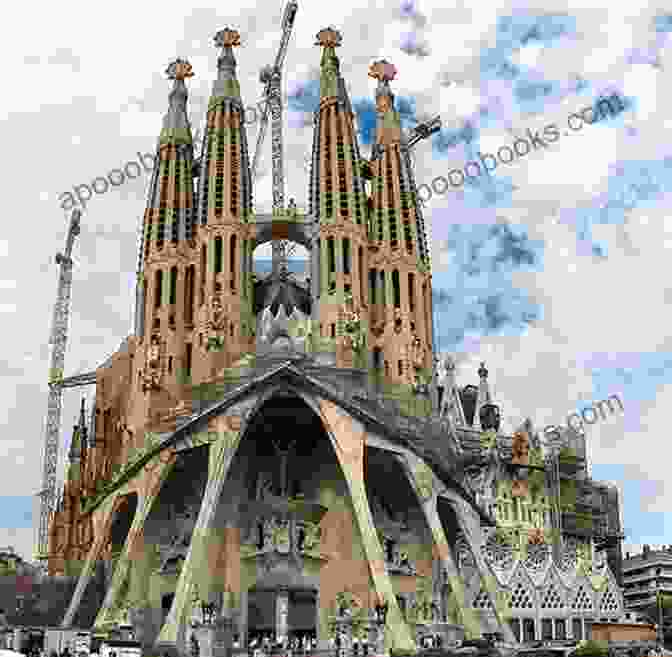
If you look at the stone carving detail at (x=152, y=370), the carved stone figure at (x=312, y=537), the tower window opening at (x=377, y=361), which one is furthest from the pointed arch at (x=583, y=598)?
the stone carving detail at (x=152, y=370)

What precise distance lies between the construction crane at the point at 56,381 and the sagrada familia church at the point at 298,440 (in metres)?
35.3

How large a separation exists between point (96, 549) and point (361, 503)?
1648 centimetres

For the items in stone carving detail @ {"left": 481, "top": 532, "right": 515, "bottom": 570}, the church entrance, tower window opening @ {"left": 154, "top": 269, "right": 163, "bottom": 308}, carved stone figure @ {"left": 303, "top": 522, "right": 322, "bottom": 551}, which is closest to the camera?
the church entrance

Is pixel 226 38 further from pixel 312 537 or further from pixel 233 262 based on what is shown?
pixel 312 537

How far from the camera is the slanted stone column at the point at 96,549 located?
58750mm

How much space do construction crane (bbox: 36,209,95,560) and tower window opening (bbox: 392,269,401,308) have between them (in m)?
50.3

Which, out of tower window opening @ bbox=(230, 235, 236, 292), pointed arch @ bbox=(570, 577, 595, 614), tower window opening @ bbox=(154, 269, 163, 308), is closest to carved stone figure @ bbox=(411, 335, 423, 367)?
tower window opening @ bbox=(230, 235, 236, 292)

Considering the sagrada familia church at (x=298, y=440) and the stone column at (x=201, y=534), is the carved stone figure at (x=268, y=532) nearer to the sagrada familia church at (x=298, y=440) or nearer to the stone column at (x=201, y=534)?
the sagrada familia church at (x=298, y=440)

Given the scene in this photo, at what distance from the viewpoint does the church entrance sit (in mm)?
56781

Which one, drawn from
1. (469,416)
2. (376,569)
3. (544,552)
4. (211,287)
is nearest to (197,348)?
(211,287)

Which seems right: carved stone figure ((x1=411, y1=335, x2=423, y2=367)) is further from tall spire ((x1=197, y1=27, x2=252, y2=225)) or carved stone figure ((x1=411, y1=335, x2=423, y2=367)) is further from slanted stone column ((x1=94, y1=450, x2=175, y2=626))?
slanted stone column ((x1=94, y1=450, x2=175, y2=626))

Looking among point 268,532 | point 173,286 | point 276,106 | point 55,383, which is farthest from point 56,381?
point 268,532

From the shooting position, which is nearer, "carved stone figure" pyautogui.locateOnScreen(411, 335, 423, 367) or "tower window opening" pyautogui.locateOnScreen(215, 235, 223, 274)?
"tower window opening" pyautogui.locateOnScreen(215, 235, 223, 274)

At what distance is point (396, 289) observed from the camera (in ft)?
222
